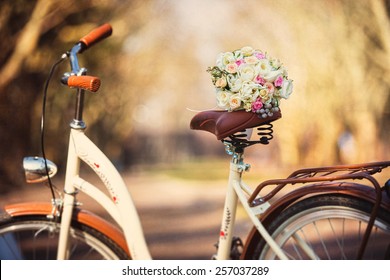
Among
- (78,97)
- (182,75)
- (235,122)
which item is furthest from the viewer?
(182,75)

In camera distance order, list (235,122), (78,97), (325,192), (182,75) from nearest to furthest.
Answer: (325,192) < (235,122) < (78,97) < (182,75)

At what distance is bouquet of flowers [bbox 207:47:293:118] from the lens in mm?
1699

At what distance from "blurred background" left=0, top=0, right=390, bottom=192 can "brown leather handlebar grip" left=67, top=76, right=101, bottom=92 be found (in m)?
1.44

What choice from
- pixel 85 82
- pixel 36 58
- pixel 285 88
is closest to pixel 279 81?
pixel 285 88

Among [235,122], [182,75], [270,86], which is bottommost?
[235,122]

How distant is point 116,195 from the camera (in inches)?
71.0

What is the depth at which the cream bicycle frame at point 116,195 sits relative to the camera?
1.80 metres

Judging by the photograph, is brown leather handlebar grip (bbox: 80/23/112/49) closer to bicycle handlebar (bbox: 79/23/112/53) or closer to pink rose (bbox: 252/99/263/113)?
bicycle handlebar (bbox: 79/23/112/53)

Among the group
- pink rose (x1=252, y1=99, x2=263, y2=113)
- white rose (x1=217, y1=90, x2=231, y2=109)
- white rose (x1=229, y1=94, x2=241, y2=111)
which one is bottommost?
pink rose (x1=252, y1=99, x2=263, y2=113)

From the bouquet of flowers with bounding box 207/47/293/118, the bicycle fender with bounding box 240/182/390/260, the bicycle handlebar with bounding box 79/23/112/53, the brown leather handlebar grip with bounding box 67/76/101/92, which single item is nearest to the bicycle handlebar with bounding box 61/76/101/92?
the brown leather handlebar grip with bounding box 67/76/101/92

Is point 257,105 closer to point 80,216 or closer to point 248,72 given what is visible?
point 248,72

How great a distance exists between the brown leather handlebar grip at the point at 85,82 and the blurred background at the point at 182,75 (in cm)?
144

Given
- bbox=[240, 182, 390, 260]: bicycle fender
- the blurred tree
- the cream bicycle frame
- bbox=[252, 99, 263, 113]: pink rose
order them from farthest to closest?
the blurred tree
the cream bicycle frame
bbox=[252, 99, 263, 113]: pink rose
bbox=[240, 182, 390, 260]: bicycle fender

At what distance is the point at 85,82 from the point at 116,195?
1.28 ft
